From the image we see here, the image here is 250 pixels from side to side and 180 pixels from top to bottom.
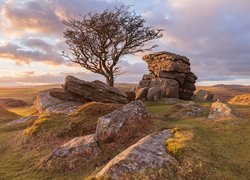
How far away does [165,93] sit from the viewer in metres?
45.8

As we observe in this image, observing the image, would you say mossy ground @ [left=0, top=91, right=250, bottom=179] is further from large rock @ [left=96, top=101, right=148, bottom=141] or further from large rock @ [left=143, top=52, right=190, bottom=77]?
large rock @ [left=143, top=52, right=190, bottom=77]

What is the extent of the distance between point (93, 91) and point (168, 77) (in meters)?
17.4

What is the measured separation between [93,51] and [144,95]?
38.4 feet

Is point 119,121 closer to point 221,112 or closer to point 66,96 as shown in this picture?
point 221,112

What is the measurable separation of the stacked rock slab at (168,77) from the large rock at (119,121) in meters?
25.4

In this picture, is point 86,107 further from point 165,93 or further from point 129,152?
point 165,93

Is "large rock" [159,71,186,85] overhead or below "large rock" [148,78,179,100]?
overhead

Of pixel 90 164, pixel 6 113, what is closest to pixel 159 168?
pixel 90 164

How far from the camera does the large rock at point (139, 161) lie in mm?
11359

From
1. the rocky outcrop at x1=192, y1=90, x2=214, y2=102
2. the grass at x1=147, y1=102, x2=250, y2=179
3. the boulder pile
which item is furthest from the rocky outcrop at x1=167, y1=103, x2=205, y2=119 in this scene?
the rocky outcrop at x1=192, y1=90, x2=214, y2=102

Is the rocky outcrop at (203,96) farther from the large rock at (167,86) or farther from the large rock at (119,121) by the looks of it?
the large rock at (119,121)

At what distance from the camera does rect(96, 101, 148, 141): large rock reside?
16.5 metres

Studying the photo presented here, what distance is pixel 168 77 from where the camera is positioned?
48.5 metres

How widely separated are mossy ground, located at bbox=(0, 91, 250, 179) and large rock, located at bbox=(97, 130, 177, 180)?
27.4 inches
